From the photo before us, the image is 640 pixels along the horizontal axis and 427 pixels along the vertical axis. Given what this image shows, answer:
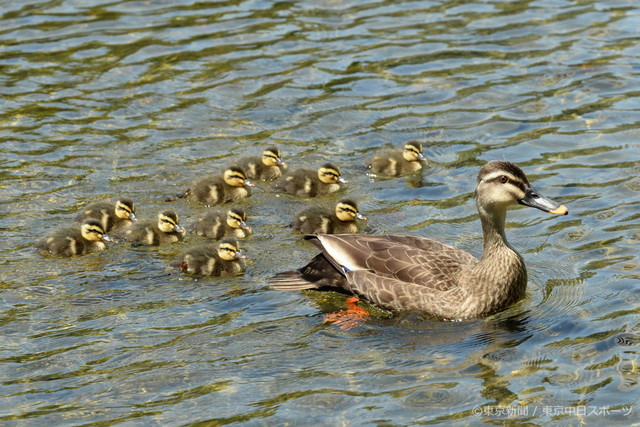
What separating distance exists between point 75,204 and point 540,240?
3.97m

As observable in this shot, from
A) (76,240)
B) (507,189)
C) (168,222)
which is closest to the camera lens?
(507,189)

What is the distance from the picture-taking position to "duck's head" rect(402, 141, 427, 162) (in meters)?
9.62

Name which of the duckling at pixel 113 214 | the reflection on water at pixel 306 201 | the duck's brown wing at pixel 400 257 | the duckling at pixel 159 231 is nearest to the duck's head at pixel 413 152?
the reflection on water at pixel 306 201

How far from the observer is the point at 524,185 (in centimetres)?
711

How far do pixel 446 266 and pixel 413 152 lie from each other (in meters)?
2.49

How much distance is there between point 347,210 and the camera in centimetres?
867

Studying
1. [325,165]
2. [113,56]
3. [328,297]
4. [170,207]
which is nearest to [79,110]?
[113,56]

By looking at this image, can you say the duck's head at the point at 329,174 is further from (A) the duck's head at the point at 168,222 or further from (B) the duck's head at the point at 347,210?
(A) the duck's head at the point at 168,222

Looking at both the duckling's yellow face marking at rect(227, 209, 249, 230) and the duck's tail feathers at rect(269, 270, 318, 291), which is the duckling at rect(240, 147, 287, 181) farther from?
the duck's tail feathers at rect(269, 270, 318, 291)

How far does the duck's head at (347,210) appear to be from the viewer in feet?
28.4

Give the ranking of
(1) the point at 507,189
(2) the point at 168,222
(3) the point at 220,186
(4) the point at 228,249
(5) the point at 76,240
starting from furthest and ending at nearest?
(3) the point at 220,186 < (2) the point at 168,222 < (5) the point at 76,240 < (4) the point at 228,249 < (1) the point at 507,189

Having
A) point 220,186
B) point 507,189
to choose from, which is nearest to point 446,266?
point 507,189

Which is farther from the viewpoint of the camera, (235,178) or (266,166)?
(266,166)

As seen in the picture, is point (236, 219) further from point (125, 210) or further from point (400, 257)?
point (400, 257)
